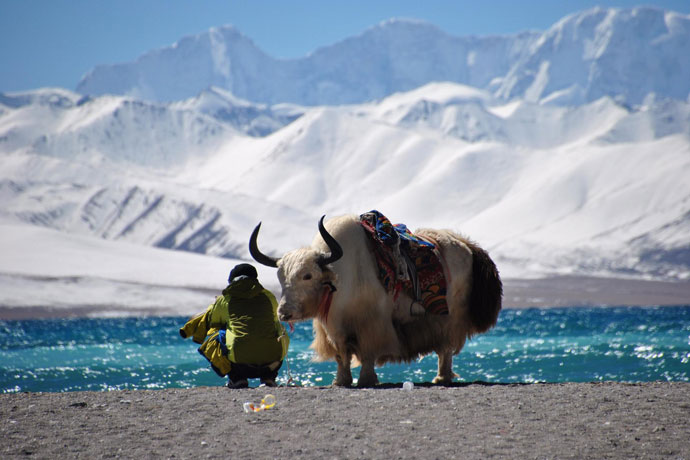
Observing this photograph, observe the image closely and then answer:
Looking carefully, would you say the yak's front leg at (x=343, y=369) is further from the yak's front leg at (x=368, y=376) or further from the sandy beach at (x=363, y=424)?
the sandy beach at (x=363, y=424)

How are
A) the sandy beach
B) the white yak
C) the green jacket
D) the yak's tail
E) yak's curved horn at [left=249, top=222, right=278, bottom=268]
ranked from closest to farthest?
1. the sandy beach
2. yak's curved horn at [left=249, top=222, right=278, bottom=268]
3. the white yak
4. the green jacket
5. the yak's tail

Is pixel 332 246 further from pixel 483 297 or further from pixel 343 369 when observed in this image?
pixel 483 297

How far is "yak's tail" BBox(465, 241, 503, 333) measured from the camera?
26.1 feet

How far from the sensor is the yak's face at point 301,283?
22.2ft

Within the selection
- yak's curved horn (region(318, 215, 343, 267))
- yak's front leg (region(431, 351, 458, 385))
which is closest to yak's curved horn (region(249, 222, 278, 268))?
yak's curved horn (region(318, 215, 343, 267))

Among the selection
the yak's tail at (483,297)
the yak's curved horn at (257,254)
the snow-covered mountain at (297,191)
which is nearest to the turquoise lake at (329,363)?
the yak's tail at (483,297)

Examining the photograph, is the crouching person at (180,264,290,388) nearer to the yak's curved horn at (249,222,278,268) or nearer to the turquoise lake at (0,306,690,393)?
the yak's curved horn at (249,222,278,268)

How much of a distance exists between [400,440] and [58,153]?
13368 cm

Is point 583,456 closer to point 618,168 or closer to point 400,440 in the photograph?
point 400,440

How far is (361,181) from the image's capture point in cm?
11119

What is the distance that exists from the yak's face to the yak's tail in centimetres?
170

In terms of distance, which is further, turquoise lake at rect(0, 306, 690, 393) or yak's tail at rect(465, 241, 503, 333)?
turquoise lake at rect(0, 306, 690, 393)

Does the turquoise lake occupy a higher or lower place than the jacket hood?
lower

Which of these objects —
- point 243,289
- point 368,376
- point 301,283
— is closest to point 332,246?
point 301,283
